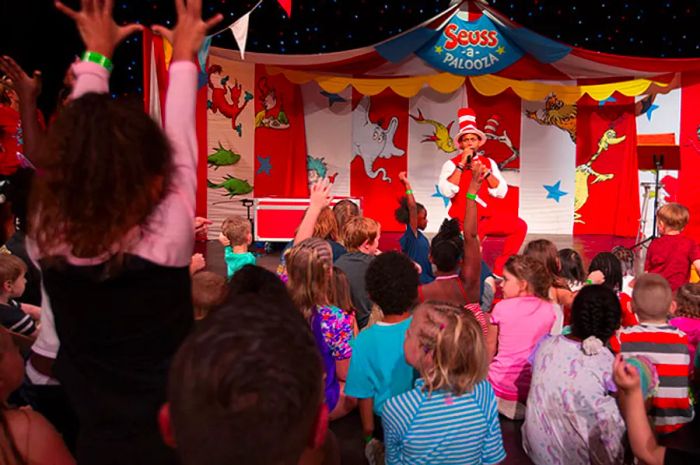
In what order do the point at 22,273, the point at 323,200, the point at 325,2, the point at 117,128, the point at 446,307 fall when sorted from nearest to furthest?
1. the point at 117,128
2. the point at 446,307
3. the point at 323,200
4. the point at 22,273
5. the point at 325,2

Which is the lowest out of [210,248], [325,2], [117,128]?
[210,248]

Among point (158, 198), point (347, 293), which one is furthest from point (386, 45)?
point (158, 198)

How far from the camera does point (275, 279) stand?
4.18ft

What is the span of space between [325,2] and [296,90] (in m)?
1.24

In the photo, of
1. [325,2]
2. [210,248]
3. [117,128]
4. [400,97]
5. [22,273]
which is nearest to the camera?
[117,128]

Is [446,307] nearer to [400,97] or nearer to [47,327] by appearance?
[47,327]

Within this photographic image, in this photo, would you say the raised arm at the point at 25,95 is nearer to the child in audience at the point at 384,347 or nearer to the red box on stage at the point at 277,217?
the child in audience at the point at 384,347

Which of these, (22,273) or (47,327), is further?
(22,273)

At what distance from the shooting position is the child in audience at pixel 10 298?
2.05 meters

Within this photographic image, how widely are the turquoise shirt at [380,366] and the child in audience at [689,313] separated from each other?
1.18 meters

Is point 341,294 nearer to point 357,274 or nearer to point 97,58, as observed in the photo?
point 357,274

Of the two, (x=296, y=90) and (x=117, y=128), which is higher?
(x=296, y=90)

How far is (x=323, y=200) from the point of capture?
1976mm

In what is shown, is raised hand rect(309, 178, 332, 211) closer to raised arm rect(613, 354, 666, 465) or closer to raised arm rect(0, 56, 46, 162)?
raised arm rect(0, 56, 46, 162)
